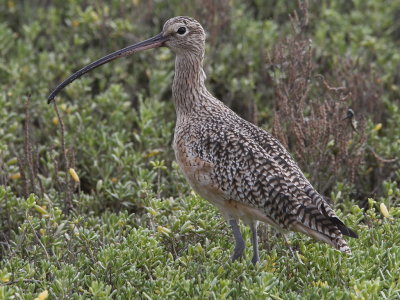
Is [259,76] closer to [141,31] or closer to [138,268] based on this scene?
[141,31]

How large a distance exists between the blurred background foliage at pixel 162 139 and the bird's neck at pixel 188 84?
22.9 inches

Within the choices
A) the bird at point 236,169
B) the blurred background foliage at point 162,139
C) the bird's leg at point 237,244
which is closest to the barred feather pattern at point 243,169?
the bird at point 236,169

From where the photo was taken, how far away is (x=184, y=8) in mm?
8344

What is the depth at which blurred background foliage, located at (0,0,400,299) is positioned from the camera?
4680mm

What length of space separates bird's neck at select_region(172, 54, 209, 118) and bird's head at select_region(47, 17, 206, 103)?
2.7 inches

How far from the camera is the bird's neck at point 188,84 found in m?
5.55

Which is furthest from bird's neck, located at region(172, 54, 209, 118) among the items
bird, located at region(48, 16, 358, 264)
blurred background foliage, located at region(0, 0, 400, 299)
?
blurred background foliage, located at region(0, 0, 400, 299)

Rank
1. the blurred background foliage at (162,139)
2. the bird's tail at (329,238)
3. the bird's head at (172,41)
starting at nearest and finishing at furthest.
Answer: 1. the bird's tail at (329,238)
2. the blurred background foliage at (162,139)
3. the bird's head at (172,41)

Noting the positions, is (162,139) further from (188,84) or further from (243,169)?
(243,169)

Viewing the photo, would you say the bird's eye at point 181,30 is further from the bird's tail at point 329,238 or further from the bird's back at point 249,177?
the bird's tail at point 329,238

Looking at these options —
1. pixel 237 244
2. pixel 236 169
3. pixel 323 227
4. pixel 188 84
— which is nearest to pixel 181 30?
pixel 188 84

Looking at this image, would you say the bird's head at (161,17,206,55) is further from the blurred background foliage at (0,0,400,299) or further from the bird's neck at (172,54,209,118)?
the blurred background foliage at (0,0,400,299)

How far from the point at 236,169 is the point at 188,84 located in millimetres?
995

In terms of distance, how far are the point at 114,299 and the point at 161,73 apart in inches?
130
